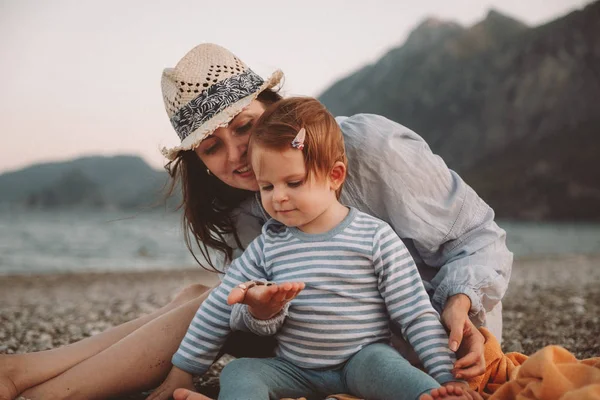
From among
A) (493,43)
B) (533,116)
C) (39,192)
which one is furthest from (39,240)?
(493,43)

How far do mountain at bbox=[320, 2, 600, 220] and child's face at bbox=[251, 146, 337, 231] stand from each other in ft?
241

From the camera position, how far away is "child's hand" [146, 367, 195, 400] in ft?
11.2

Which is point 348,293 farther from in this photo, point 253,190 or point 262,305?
point 253,190

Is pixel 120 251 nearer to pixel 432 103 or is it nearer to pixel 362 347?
pixel 362 347

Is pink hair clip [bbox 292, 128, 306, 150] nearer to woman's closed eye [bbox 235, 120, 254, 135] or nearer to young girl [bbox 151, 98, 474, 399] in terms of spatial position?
young girl [bbox 151, 98, 474, 399]

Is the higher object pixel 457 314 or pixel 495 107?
pixel 457 314

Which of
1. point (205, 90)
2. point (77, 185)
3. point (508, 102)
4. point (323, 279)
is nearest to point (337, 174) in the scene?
point (323, 279)

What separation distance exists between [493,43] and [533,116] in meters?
35.4

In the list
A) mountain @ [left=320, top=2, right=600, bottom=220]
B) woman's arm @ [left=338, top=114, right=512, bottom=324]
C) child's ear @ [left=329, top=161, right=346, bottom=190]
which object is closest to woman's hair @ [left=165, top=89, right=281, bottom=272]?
woman's arm @ [left=338, top=114, right=512, bottom=324]

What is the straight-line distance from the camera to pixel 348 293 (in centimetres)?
312

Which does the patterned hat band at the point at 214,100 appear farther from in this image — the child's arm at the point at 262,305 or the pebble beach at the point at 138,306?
the pebble beach at the point at 138,306

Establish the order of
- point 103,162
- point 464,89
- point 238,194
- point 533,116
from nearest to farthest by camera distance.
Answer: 1. point 238,194
2. point 103,162
3. point 533,116
4. point 464,89

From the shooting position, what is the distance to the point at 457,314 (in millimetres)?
3092

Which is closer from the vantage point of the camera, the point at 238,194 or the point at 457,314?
the point at 457,314
